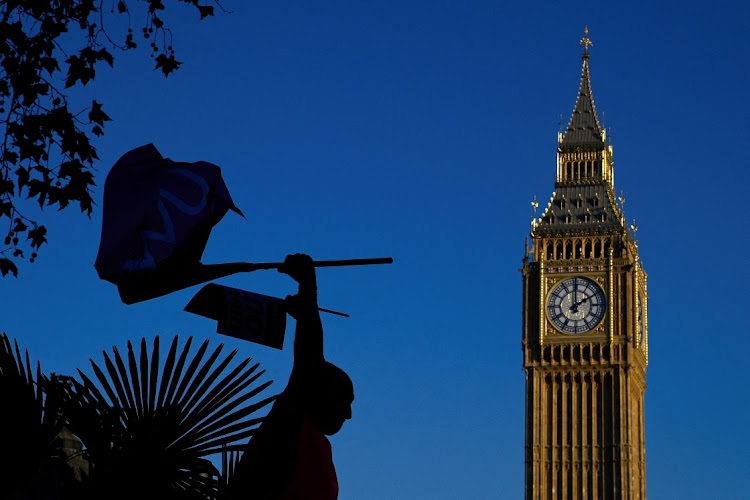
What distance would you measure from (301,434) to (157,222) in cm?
163

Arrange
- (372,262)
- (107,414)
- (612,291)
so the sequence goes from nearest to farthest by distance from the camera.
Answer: (372,262)
(107,414)
(612,291)

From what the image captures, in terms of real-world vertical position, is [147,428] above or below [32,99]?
below

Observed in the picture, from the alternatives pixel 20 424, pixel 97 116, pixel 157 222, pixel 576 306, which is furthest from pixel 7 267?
pixel 576 306

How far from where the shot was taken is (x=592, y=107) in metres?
80.9

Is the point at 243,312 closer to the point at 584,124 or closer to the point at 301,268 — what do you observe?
the point at 301,268

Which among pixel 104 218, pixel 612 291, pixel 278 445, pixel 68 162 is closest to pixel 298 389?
pixel 278 445

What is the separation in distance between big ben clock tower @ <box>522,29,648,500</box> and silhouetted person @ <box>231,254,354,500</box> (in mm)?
70055

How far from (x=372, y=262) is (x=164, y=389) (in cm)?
372

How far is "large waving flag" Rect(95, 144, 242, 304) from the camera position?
6617 mm

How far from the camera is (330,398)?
5738 mm

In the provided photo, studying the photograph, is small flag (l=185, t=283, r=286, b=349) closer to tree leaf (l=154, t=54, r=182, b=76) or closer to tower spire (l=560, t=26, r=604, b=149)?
tree leaf (l=154, t=54, r=182, b=76)

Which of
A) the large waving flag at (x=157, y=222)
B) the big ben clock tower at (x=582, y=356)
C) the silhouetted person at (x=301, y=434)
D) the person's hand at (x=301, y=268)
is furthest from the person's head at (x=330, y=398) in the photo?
the big ben clock tower at (x=582, y=356)

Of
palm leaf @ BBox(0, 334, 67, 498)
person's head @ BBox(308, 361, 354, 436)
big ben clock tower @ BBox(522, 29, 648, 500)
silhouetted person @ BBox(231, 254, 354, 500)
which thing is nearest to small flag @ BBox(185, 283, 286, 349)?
silhouetted person @ BBox(231, 254, 354, 500)

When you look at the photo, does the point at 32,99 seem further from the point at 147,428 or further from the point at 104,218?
the point at 104,218
